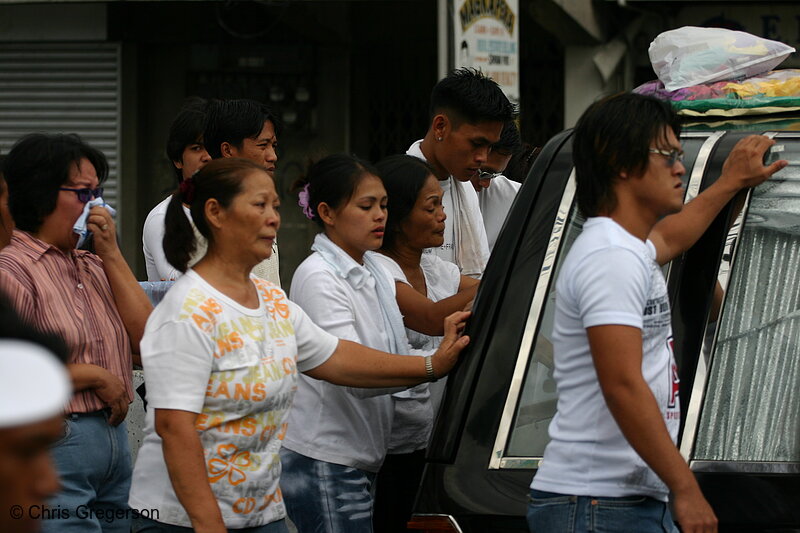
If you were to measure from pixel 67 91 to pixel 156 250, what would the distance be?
23.6 ft

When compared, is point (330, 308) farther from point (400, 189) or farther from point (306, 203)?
point (400, 189)

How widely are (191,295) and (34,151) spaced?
0.79 m

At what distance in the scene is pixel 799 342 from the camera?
8.59ft

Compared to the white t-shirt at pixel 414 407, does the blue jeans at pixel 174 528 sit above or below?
below

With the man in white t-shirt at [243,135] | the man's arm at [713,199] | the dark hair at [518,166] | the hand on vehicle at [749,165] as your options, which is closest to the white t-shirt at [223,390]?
the man's arm at [713,199]

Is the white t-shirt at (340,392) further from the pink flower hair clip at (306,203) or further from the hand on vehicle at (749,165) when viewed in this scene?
the hand on vehicle at (749,165)

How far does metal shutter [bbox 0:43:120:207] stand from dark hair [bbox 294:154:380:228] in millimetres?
7525

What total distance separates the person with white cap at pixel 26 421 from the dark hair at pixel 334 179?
2110 millimetres

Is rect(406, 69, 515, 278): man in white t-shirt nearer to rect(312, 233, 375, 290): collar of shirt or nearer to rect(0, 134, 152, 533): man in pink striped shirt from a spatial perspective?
rect(312, 233, 375, 290): collar of shirt

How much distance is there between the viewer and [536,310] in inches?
104

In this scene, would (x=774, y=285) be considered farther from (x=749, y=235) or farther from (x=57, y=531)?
(x=57, y=531)

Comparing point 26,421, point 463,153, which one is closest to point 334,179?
point 463,153

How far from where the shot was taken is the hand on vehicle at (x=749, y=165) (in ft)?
8.63

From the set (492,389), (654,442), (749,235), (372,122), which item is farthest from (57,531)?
(372,122)
